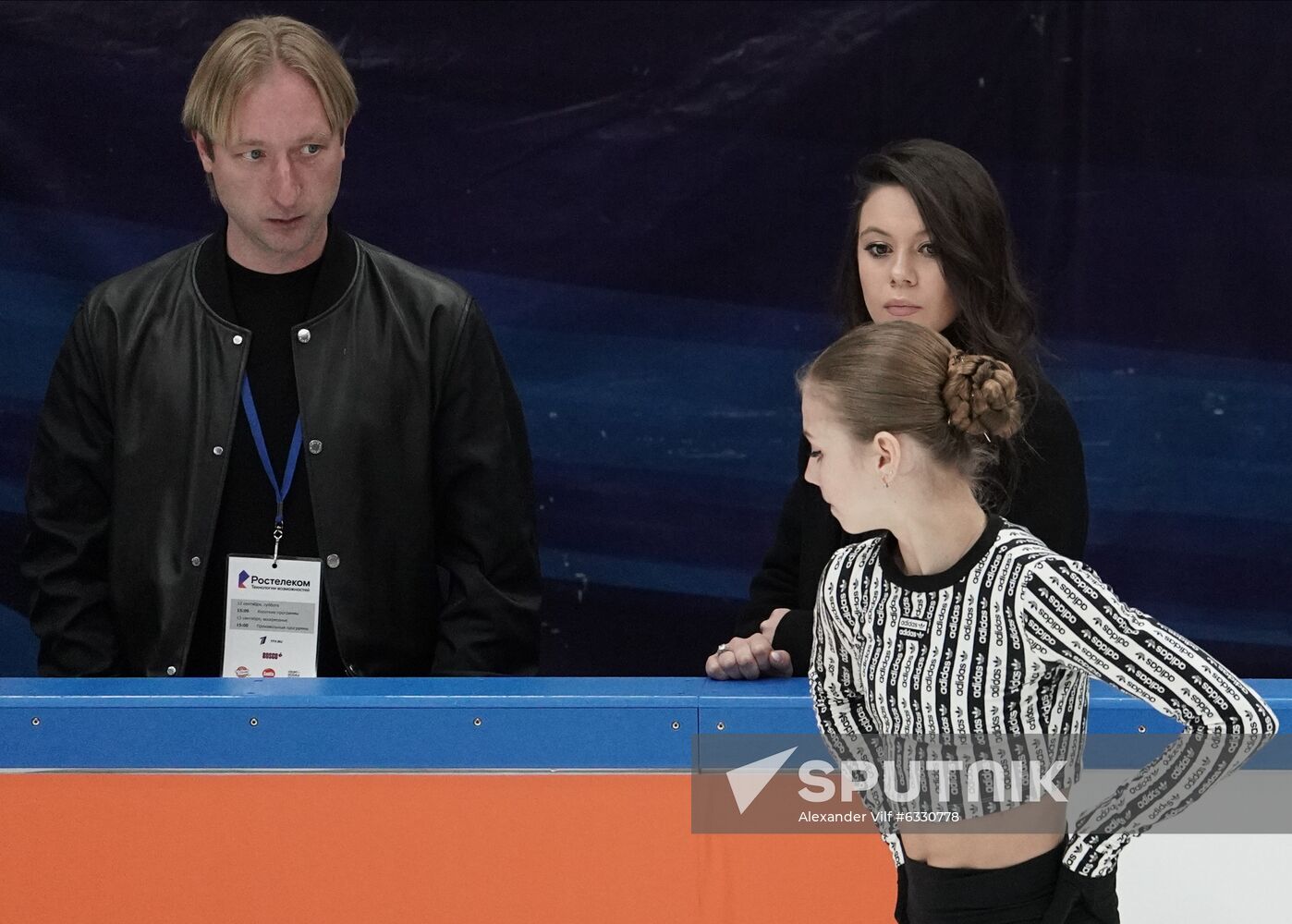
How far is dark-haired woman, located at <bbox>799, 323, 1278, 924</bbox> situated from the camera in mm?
1798

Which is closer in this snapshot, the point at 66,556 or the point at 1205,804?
the point at 1205,804

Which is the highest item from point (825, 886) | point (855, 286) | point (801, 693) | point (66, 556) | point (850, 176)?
point (850, 176)

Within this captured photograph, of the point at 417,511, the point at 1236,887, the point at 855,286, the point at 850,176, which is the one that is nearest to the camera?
the point at 1236,887

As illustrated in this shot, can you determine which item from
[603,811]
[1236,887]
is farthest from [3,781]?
[1236,887]

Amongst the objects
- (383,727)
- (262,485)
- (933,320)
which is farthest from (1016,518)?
(262,485)

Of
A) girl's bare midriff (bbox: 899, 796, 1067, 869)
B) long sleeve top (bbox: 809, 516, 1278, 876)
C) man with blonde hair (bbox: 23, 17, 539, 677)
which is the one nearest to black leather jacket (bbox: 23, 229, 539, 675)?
man with blonde hair (bbox: 23, 17, 539, 677)

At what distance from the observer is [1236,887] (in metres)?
2.10

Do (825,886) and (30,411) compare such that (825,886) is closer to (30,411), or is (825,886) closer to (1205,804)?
(1205,804)

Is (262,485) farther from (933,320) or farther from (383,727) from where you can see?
(933,320)

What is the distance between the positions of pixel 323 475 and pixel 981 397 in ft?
4.05

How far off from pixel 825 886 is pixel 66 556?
1.32 metres

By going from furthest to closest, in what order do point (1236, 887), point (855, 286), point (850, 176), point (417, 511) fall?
point (850, 176) < point (417, 511) < point (855, 286) < point (1236, 887)

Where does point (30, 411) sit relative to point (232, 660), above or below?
above

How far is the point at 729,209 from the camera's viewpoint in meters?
3.70
